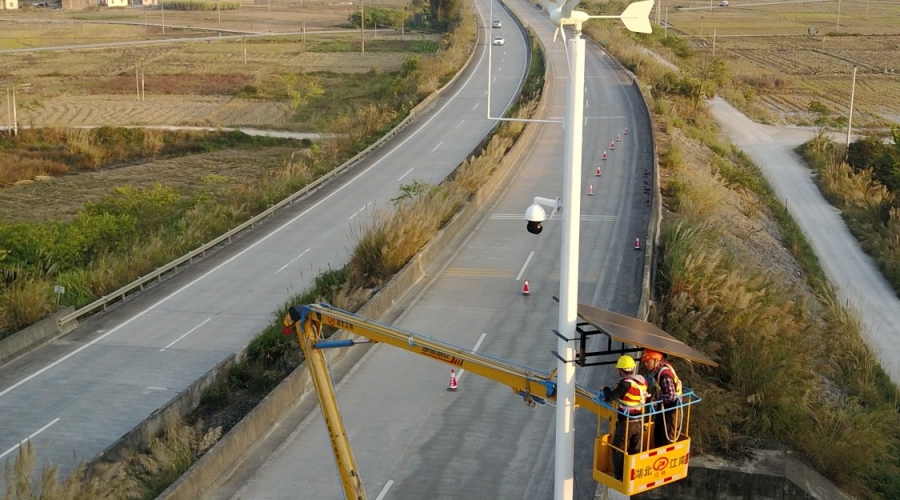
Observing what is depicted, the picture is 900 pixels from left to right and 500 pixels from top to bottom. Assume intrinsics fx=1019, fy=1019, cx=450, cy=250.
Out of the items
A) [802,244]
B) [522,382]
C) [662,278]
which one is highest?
[522,382]

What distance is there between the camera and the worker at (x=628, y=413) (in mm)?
10125

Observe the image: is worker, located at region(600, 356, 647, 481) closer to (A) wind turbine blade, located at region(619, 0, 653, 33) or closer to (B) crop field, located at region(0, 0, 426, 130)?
(A) wind turbine blade, located at region(619, 0, 653, 33)

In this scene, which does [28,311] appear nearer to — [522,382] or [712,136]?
[522,382]

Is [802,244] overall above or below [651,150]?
below

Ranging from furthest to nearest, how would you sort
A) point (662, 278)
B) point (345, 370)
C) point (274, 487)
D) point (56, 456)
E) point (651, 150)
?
point (651, 150) < point (662, 278) < point (345, 370) < point (56, 456) < point (274, 487)

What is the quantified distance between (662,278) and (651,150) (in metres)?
19.6

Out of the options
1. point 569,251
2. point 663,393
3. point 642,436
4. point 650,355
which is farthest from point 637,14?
point 642,436

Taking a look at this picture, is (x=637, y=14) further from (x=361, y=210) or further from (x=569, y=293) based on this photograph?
(x=361, y=210)

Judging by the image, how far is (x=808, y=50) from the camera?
11356 cm

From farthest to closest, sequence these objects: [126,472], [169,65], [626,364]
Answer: [169,65]
[126,472]
[626,364]

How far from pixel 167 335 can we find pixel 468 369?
1449 cm

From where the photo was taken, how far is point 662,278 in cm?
2398

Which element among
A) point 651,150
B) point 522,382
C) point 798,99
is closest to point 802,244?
point 651,150

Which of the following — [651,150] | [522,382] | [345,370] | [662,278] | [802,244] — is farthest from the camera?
[651,150]
